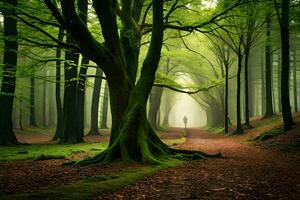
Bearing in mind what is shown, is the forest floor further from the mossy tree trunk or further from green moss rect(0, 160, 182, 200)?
the mossy tree trunk

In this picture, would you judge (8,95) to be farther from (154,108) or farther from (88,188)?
(154,108)

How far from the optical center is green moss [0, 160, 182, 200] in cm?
511

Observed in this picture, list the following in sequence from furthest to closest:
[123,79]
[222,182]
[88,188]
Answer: [123,79]
[222,182]
[88,188]

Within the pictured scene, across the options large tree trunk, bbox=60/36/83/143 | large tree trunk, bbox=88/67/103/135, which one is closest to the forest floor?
large tree trunk, bbox=60/36/83/143

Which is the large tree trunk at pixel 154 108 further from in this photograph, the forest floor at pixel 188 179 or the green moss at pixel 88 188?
the green moss at pixel 88 188

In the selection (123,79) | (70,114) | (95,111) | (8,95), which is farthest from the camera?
(95,111)

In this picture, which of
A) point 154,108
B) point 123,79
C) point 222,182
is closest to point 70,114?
point 123,79

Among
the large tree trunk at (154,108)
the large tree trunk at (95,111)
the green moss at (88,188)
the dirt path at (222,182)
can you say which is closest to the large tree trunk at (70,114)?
the large tree trunk at (95,111)

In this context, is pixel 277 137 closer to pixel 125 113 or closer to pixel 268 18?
pixel 125 113

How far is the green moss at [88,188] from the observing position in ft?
Result: 16.8

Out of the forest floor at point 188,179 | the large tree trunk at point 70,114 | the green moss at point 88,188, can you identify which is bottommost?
the forest floor at point 188,179

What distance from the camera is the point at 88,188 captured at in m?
5.84

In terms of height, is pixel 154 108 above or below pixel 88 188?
above

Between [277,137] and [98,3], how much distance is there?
10693 millimetres
